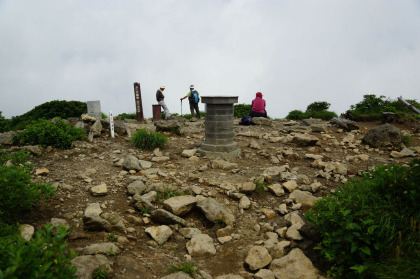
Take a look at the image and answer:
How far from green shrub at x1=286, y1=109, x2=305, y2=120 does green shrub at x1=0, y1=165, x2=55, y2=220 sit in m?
15.9

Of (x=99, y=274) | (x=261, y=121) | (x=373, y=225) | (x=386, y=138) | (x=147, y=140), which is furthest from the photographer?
(x=261, y=121)

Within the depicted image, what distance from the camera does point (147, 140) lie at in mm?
8852

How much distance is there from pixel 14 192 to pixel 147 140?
494cm

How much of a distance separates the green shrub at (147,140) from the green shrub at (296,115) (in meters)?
11.4

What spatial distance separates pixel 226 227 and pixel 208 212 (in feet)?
1.40

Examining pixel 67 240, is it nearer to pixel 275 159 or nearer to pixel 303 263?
pixel 303 263

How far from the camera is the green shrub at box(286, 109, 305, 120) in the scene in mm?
17781

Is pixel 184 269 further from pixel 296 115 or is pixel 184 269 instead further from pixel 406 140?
pixel 296 115

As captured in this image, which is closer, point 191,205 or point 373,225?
point 373,225

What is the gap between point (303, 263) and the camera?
399cm

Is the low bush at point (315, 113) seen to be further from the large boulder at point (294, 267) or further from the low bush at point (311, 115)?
the large boulder at point (294, 267)

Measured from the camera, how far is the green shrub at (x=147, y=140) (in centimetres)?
882

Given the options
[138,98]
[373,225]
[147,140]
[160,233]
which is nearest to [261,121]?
[147,140]

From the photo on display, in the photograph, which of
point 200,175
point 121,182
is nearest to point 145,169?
point 121,182
